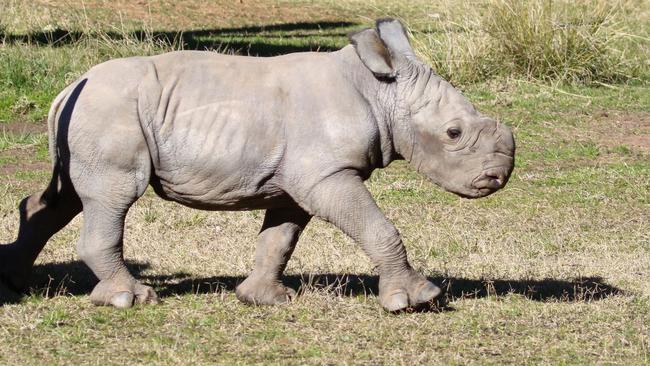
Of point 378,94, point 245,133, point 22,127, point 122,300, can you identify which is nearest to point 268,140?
point 245,133

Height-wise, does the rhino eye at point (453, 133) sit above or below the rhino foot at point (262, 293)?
above

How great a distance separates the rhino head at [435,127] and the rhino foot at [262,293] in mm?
1061

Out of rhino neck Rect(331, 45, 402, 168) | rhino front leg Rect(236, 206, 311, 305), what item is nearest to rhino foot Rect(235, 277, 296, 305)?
rhino front leg Rect(236, 206, 311, 305)

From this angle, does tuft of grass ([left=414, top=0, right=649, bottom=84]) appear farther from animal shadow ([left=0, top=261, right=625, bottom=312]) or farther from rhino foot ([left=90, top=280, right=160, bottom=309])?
rhino foot ([left=90, top=280, right=160, bottom=309])

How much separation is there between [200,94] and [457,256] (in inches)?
112

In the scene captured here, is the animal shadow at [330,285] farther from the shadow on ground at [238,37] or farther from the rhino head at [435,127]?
the shadow on ground at [238,37]

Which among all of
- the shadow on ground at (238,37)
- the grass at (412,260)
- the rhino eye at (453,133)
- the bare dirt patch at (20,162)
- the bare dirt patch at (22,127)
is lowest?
the shadow on ground at (238,37)

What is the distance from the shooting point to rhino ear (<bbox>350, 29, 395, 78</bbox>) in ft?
24.5

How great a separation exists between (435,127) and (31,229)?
244 cm

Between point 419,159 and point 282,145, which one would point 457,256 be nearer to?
point 419,159

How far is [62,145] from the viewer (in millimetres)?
7293

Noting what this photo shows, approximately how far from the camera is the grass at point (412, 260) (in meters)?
6.79

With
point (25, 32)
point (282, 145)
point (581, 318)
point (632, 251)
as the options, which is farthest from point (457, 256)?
point (25, 32)

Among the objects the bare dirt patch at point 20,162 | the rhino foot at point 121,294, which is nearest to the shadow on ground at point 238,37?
the bare dirt patch at point 20,162
